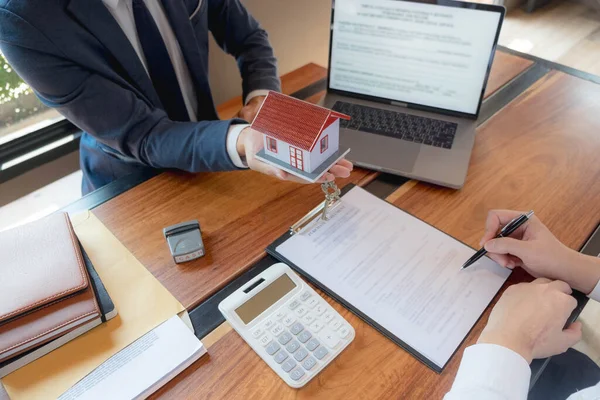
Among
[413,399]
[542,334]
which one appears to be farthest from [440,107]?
[413,399]

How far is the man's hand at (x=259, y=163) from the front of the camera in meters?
0.80

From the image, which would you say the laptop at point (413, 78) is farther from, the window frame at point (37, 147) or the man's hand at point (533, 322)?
the window frame at point (37, 147)

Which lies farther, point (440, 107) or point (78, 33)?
point (440, 107)

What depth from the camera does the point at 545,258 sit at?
0.71 metres

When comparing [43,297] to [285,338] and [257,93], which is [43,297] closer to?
[285,338]

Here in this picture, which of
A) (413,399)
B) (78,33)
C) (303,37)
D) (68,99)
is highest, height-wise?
(78,33)

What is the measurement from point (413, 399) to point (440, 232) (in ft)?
1.07

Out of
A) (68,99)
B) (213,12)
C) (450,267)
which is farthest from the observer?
(213,12)

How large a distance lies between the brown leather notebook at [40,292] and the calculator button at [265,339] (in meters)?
0.25

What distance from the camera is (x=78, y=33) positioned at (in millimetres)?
848

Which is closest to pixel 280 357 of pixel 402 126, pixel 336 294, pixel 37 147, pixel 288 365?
pixel 288 365

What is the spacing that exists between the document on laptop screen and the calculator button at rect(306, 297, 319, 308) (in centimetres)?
4

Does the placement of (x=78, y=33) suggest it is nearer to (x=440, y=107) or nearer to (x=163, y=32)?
(x=163, y=32)

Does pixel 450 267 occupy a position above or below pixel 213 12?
below
